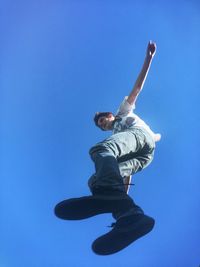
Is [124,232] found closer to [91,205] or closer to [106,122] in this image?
[91,205]

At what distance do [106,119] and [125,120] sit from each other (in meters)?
0.18

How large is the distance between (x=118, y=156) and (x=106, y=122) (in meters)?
0.64

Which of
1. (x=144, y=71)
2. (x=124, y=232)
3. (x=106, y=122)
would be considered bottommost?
(x=124, y=232)

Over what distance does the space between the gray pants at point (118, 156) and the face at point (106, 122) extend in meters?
0.35

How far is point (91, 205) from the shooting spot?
142 centimetres

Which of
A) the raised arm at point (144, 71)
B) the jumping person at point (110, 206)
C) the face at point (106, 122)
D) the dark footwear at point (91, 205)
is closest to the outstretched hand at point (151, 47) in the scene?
the raised arm at point (144, 71)

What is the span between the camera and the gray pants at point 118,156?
148cm

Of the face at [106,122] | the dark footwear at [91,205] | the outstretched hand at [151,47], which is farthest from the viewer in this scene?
the face at [106,122]

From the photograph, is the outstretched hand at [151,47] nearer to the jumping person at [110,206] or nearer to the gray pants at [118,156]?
the gray pants at [118,156]

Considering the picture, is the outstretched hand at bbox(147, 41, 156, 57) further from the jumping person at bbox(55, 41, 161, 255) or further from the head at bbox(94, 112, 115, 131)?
the jumping person at bbox(55, 41, 161, 255)

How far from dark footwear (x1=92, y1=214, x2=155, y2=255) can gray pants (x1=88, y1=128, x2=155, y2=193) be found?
0.13 m

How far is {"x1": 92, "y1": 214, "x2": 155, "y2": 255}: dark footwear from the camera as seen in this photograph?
1.41 m

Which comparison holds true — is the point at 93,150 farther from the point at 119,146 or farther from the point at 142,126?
the point at 142,126

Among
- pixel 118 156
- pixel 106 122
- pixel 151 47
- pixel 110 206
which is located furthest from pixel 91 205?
pixel 151 47
